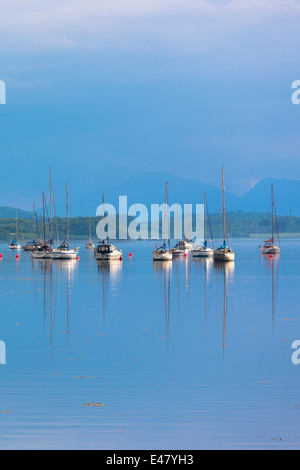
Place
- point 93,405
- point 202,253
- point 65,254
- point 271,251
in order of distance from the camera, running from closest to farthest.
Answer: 1. point 93,405
2. point 65,254
3. point 202,253
4. point 271,251

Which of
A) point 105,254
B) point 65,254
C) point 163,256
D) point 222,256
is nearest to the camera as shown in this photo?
point 222,256

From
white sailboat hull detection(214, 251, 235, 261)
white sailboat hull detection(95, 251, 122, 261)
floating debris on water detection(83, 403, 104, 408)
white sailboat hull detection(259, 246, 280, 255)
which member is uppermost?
white sailboat hull detection(259, 246, 280, 255)

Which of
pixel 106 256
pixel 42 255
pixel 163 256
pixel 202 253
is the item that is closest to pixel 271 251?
pixel 202 253

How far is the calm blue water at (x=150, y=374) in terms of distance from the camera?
1762 cm

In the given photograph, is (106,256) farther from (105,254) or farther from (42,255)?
(42,255)

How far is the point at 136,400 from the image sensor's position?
68.3 feet

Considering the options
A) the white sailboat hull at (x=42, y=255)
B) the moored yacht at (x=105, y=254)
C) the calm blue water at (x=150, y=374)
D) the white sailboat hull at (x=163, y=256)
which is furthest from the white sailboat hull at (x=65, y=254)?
the calm blue water at (x=150, y=374)

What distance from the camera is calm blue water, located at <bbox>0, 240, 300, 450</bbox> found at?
1762cm

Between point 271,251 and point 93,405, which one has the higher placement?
point 271,251

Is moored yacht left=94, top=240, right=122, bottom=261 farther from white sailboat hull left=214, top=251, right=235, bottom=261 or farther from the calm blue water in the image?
the calm blue water

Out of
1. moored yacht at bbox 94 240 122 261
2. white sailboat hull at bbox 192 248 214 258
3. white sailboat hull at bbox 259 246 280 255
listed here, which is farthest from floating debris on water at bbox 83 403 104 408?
white sailboat hull at bbox 259 246 280 255

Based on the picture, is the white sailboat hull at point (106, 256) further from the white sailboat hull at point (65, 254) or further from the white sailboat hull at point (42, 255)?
the white sailboat hull at point (42, 255)

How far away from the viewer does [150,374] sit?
24.7 metres

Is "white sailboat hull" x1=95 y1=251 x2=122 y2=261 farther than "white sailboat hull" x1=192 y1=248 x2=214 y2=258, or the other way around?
"white sailboat hull" x1=192 y1=248 x2=214 y2=258
